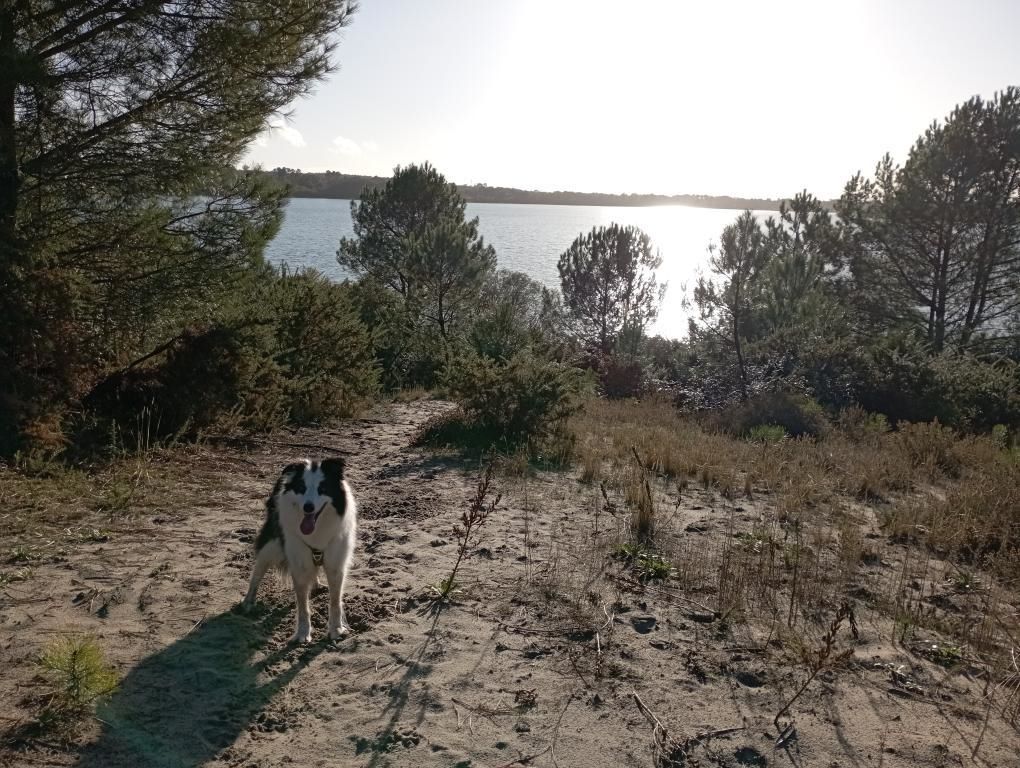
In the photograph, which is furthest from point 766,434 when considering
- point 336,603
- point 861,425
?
point 336,603

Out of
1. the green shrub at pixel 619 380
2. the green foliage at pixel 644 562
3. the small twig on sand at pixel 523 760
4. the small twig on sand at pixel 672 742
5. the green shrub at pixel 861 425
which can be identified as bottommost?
the green shrub at pixel 619 380

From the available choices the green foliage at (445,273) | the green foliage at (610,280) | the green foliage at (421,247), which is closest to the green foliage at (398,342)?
the green foliage at (421,247)

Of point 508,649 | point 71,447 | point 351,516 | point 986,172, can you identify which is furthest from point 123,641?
point 986,172

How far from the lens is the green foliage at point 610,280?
32.7 metres

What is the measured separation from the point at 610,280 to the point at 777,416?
57.5 ft

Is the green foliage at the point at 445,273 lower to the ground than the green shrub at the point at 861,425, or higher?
higher

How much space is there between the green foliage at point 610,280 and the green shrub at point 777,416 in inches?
609

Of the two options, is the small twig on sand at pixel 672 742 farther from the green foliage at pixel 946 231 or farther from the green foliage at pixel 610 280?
the green foliage at pixel 610 280

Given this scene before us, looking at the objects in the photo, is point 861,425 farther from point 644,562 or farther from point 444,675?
point 444,675

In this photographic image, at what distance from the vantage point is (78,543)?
5.21 m

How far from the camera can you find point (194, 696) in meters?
3.45

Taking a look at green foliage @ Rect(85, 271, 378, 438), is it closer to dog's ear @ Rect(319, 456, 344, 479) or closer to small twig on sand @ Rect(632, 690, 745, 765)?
dog's ear @ Rect(319, 456, 344, 479)

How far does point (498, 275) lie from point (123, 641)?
31.8 m

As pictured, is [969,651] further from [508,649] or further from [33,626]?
[33,626]
